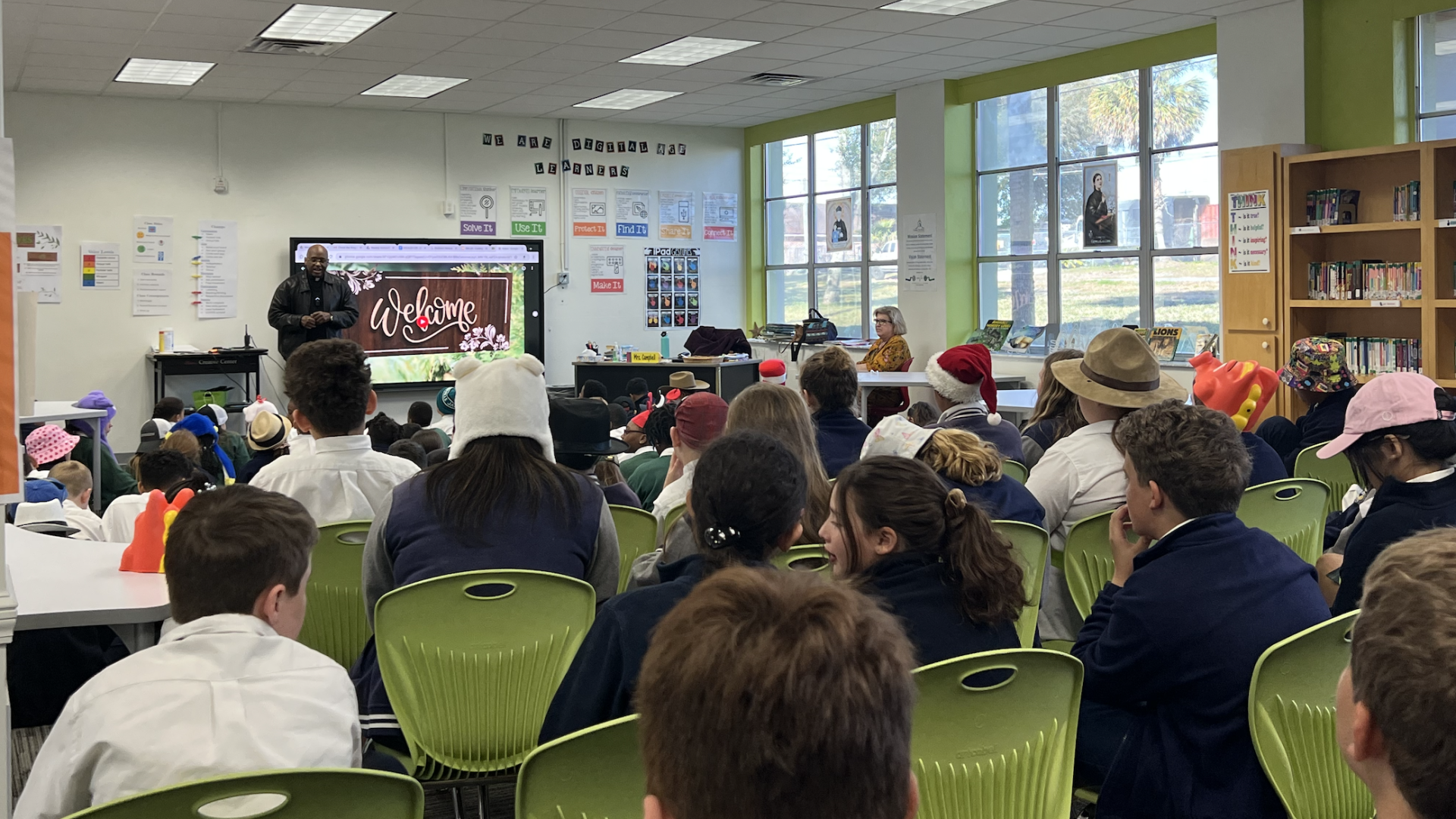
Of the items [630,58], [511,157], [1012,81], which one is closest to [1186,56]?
[1012,81]

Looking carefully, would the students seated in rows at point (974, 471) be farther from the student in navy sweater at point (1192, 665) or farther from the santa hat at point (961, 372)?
the santa hat at point (961, 372)

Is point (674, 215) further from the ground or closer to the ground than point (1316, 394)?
further from the ground

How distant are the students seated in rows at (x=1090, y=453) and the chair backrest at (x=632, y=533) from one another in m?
0.98

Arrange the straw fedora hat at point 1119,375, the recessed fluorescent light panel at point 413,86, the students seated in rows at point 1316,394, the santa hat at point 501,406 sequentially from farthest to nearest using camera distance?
the recessed fluorescent light panel at point 413,86 < the students seated in rows at point 1316,394 < the straw fedora hat at point 1119,375 < the santa hat at point 501,406

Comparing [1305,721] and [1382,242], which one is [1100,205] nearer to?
[1382,242]

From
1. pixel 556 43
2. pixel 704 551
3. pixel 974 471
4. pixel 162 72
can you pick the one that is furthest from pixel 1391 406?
pixel 162 72

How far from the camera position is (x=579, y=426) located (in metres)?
4.72

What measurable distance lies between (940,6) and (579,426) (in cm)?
445

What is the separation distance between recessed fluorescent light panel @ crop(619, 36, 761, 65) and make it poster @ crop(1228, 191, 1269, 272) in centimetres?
338

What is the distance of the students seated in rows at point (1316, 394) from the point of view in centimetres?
457

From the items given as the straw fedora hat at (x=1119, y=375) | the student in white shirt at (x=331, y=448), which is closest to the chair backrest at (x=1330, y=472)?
the straw fedora hat at (x=1119, y=375)

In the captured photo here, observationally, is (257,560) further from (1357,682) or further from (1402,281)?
(1402,281)

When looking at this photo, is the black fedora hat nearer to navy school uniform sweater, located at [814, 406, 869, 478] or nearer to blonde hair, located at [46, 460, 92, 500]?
navy school uniform sweater, located at [814, 406, 869, 478]

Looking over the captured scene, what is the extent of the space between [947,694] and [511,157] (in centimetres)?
1091
